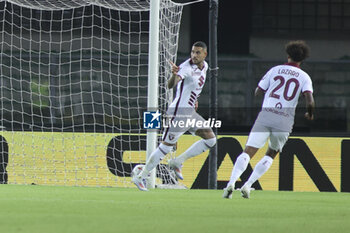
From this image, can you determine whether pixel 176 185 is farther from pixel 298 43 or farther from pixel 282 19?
pixel 282 19

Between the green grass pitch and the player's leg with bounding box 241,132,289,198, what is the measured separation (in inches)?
5.8

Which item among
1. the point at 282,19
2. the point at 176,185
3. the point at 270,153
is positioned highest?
the point at 282,19

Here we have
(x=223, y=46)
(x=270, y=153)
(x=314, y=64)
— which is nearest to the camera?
(x=270, y=153)

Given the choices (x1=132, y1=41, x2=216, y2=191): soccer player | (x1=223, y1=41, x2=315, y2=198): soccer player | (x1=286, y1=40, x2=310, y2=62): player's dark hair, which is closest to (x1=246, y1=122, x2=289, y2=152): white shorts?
(x1=223, y1=41, x2=315, y2=198): soccer player

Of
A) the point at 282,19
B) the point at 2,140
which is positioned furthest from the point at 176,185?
the point at 282,19

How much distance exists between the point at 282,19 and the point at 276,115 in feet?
55.1

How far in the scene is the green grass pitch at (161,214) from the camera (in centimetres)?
546

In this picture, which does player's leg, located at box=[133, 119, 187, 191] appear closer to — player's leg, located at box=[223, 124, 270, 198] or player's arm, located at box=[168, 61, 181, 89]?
player's arm, located at box=[168, 61, 181, 89]

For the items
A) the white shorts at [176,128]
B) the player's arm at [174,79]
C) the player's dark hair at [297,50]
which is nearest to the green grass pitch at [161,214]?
the white shorts at [176,128]

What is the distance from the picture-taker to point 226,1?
2377 centimetres

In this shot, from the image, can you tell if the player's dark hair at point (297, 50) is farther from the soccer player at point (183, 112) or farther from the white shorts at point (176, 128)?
the white shorts at point (176, 128)

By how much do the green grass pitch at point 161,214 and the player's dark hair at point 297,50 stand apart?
153 cm

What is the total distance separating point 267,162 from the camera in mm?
8562

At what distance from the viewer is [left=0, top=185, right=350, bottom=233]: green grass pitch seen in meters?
5.46
